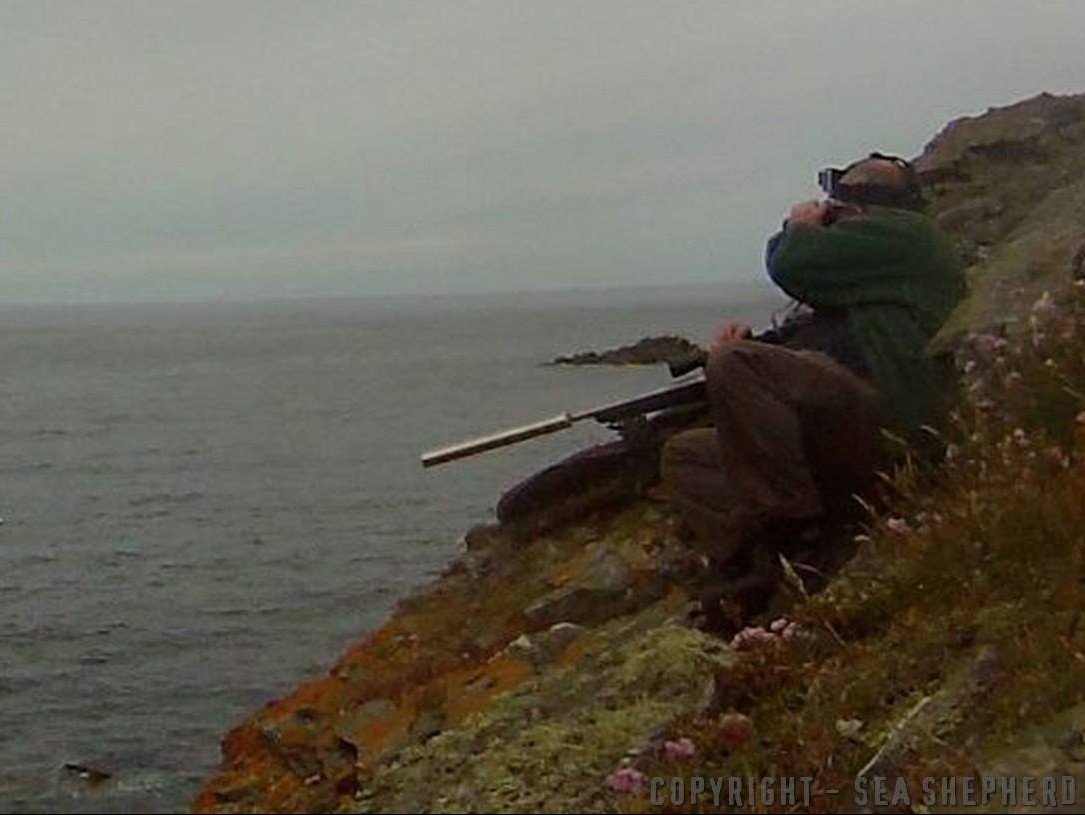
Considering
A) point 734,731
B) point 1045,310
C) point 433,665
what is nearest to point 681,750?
point 734,731

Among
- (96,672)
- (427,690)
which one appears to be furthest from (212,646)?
(427,690)

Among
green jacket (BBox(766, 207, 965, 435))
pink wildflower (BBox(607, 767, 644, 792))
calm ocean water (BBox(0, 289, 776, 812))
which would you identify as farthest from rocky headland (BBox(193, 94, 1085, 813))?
calm ocean water (BBox(0, 289, 776, 812))

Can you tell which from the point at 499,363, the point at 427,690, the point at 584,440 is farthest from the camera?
the point at 499,363

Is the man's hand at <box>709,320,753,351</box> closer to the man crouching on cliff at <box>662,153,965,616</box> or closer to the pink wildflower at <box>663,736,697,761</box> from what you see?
the man crouching on cliff at <box>662,153,965,616</box>

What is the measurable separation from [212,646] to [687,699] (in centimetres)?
1652

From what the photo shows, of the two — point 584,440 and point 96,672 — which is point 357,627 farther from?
point 584,440

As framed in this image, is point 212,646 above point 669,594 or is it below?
below

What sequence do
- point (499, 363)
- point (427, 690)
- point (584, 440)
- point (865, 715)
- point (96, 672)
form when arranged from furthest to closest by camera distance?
point (499, 363)
point (584, 440)
point (96, 672)
point (427, 690)
point (865, 715)

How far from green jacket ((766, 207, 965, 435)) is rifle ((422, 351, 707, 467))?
1071mm

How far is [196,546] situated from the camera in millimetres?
32906

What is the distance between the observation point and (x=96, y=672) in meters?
20.9

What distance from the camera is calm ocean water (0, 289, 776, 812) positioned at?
17.6 meters

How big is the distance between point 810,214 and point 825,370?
1145mm

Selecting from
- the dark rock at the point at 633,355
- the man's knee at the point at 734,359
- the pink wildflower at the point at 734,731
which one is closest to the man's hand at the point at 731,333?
the man's knee at the point at 734,359
